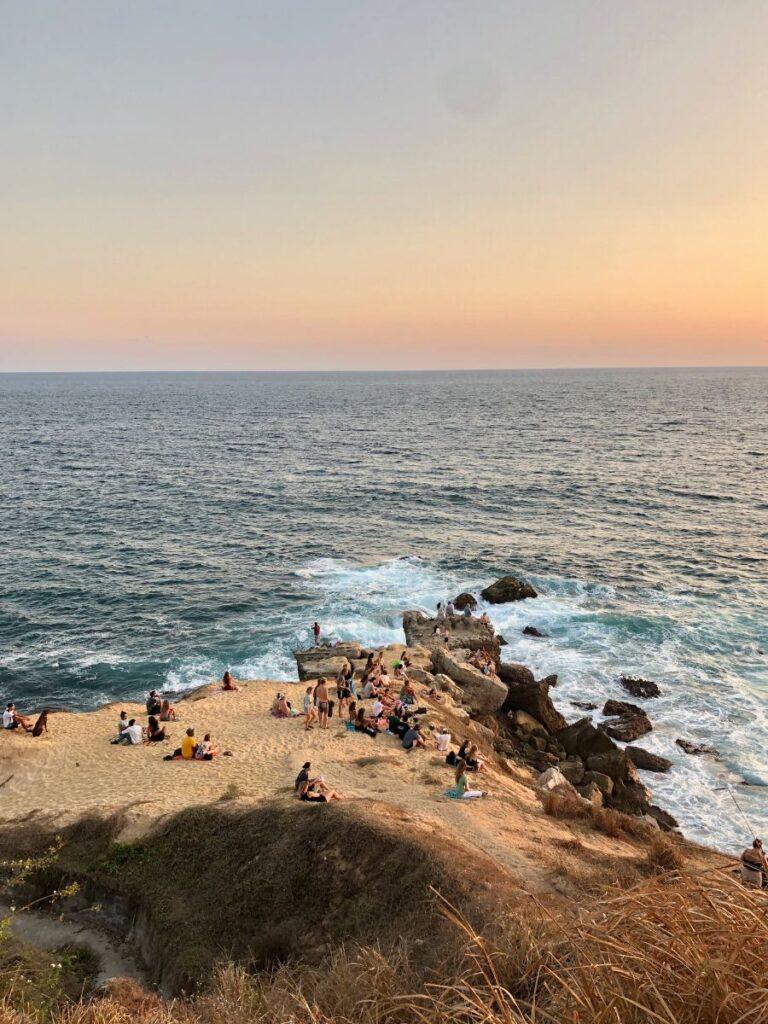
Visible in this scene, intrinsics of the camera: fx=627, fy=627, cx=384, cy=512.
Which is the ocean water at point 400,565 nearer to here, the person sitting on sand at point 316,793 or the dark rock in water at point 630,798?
the dark rock in water at point 630,798

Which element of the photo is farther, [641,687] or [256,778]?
[641,687]

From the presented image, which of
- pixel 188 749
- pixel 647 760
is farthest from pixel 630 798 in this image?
pixel 188 749

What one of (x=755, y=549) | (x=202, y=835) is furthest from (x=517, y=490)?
(x=202, y=835)

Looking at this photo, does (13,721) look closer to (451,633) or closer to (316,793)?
(316,793)

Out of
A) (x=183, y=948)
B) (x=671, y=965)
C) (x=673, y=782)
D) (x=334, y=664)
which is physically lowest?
(x=673, y=782)

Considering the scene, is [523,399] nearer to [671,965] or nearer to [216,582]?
[216,582]

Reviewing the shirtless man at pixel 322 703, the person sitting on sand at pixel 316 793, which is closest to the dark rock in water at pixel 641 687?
the shirtless man at pixel 322 703

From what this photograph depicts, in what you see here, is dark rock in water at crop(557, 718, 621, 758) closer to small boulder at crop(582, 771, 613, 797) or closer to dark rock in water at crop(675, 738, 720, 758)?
small boulder at crop(582, 771, 613, 797)
